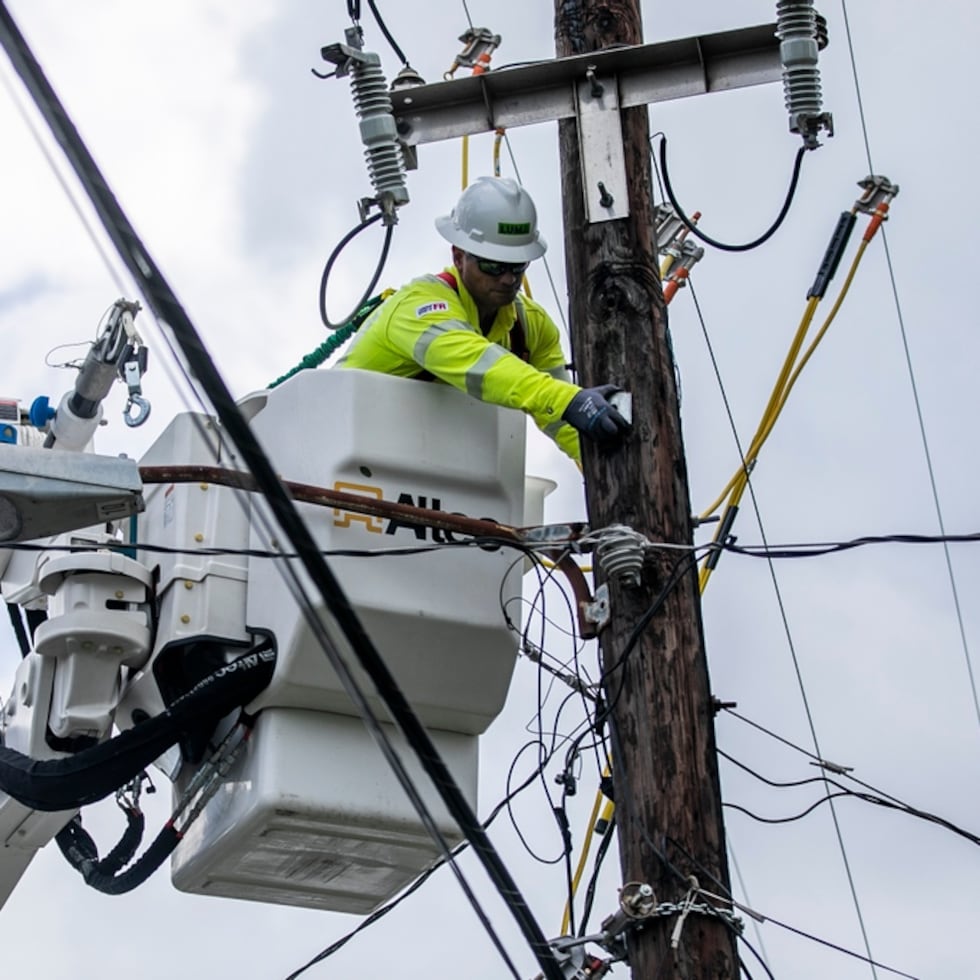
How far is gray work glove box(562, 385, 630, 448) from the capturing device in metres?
6.74

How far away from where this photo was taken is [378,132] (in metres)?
7.45

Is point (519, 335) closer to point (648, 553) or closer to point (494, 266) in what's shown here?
point (494, 266)

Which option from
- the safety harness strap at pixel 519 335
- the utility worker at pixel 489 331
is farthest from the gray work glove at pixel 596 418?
the safety harness strap at pixel 519 335

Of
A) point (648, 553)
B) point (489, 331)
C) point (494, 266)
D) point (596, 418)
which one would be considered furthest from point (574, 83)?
point (648, 553)

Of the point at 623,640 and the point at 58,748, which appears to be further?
the point at 58,748

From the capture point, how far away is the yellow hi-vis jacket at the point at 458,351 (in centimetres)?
691

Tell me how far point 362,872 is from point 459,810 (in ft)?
7.21

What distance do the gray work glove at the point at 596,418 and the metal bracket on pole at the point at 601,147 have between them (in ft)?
2.60

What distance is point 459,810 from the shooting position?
530 centimetres

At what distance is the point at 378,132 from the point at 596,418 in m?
1.39

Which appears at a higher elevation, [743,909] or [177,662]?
[177,662]

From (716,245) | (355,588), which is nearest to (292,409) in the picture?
(355,588)

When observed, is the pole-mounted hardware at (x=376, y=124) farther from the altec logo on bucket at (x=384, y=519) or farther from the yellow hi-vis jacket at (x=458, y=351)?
the altec logo on bucket at (x=384, y=519)

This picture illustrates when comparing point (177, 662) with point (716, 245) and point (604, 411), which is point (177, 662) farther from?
point (716, 245)
